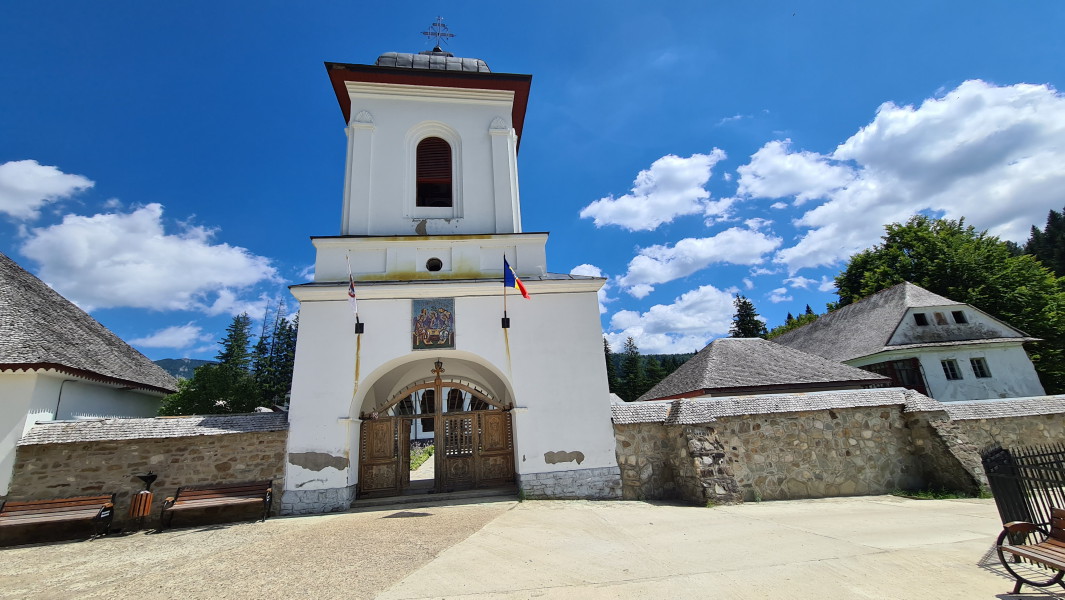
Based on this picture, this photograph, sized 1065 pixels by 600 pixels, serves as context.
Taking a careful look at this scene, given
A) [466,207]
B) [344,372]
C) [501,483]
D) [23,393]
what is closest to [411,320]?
[344,372]

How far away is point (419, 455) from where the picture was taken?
2673 centimetres

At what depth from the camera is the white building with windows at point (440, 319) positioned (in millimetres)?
9938

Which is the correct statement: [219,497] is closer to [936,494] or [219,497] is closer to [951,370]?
[936,494]

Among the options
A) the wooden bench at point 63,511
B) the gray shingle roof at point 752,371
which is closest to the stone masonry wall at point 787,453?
the gray shingle roof at point 752,371

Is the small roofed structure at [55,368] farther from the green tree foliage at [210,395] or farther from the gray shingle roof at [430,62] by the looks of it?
the gray shingle roof at [430,62]

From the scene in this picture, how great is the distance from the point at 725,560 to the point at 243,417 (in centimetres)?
945

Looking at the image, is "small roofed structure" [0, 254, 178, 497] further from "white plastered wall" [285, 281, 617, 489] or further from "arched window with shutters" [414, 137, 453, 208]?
"arched window with shutters" [414, 137, 453, 208]

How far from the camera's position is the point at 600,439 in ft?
33.4

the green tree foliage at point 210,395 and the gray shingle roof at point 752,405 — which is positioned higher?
the green tree foliage at point 210,395

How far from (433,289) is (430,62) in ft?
25.0

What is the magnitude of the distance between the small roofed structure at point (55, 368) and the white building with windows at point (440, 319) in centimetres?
463

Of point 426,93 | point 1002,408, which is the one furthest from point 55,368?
point 1002,408

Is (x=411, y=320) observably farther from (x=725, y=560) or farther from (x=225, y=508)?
(x=725, y=560)

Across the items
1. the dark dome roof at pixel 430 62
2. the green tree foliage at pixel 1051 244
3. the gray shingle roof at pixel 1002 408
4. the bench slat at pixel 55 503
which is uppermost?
the green tree foliage at pixel 1051 244
